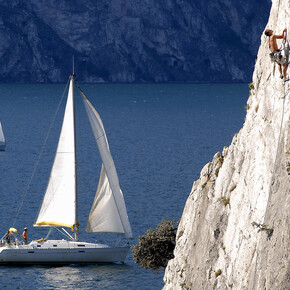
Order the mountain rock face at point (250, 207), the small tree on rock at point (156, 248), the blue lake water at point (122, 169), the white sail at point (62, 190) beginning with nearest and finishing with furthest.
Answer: the mountain rock face at point (250, 207) < the small tree on rock at point (156, 248) < the blue lake water at point (122, 169) < the white sail at point (62, 190)

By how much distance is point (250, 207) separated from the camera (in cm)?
2195

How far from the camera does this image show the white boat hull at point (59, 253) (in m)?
55.3

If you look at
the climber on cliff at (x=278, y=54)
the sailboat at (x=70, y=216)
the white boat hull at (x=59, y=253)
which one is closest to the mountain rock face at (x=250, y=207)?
the climber on cliff at (x=278, y=54)

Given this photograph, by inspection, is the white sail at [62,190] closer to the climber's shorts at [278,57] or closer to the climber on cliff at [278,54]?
the climber on cliff at [278,54]

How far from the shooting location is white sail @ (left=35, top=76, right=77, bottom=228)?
5641 centimetres

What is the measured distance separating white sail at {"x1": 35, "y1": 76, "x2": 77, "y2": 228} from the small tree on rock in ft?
48.3

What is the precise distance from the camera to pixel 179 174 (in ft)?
311

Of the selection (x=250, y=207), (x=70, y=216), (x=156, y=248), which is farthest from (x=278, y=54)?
(x=70, y=216)

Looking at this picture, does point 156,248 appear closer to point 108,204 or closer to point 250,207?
point 108,204

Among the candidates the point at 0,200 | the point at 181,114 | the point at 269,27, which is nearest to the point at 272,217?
the point at 269,27

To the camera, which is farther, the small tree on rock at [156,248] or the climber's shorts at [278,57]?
the small tree on rock at [156,248]

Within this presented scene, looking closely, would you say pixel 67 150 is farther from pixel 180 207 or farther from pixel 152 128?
pixel 152 128

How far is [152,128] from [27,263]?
10224 centimetres

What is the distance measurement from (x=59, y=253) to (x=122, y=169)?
1753 inches
